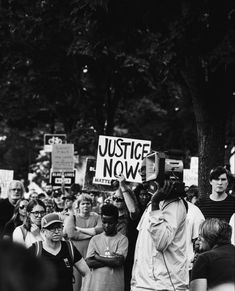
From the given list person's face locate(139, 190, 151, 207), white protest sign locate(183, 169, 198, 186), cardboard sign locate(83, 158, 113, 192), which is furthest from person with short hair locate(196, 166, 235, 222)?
white protest sign locate(183, 169, 198, 186)

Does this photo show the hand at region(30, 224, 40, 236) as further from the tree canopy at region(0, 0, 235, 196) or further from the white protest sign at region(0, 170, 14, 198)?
the white protest sign at region(0, 170, 14, 198)

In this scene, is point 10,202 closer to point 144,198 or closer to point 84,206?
point 84,206

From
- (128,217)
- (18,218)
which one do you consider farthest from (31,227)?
(18,218)

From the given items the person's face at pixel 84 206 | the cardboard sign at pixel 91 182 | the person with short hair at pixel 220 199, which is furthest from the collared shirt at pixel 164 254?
the cardboard sign at pixel 91 182

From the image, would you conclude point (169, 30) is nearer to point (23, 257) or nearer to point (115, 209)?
point (115, 209)

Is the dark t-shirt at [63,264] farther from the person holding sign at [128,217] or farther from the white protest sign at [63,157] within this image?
the white protest sign at [63,157]

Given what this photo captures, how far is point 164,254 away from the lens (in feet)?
19.7

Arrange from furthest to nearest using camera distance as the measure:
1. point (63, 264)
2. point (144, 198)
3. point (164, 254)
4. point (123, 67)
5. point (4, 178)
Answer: point (123, 67) < point (4, 178) < point (144, 198) < point (63, 264) < point (164, 254)

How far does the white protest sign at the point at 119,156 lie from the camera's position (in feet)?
42.0

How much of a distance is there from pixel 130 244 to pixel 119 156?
4.03 meters

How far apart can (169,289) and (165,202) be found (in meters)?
0.64

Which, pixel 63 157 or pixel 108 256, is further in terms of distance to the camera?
pixel 63 157

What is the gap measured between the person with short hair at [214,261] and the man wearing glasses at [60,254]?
75.2 inches

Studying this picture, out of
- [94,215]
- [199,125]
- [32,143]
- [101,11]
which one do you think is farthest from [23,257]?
[32,143]
